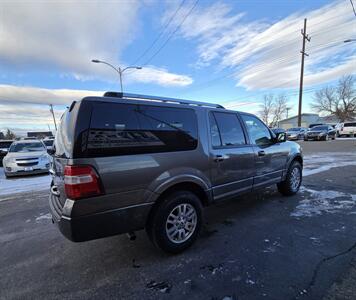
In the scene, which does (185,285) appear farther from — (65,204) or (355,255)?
(355,255)

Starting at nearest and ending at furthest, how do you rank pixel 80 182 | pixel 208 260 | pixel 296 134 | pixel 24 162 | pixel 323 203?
pixel 80 182 < pixel 208 260 < pixel 323 203 < pixel 24 162 < pixel 296 134

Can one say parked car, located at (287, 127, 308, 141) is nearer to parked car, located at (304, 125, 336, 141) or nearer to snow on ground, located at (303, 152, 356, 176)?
parked car, located at (304, 125, 336, 141)

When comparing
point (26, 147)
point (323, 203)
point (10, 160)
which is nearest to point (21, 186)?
point (10, 160)

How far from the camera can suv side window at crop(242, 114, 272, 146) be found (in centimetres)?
440

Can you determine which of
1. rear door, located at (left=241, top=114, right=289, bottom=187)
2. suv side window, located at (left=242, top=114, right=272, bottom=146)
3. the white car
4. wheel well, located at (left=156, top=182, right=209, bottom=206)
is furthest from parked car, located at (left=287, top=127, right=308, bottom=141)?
wheel well, located at (left=156, top=182, right=209, bottom=206)

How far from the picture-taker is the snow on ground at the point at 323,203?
14.4 feet

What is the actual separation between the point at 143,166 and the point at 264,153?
2753 mm

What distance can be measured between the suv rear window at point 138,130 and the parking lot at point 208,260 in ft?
4.65

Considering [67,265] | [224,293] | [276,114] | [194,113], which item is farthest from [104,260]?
[276,114]

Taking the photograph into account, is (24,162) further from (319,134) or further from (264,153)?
(319,134)

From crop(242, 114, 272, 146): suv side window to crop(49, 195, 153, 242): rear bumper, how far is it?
8.28ft

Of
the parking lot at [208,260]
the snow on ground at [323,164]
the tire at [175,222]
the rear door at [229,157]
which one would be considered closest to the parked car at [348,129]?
the snow on ground at [323,164]

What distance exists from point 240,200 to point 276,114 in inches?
2968

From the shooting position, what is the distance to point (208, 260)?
9.57ft
